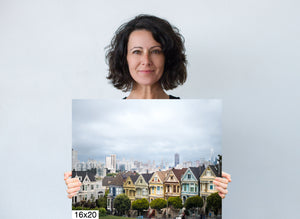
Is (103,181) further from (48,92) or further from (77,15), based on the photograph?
(77,15)

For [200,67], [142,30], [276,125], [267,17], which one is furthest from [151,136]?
[267,17]

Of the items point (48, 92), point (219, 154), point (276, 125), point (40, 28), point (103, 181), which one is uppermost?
point (40, 28)

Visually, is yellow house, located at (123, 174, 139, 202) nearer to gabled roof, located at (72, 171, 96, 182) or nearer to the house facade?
the house facade

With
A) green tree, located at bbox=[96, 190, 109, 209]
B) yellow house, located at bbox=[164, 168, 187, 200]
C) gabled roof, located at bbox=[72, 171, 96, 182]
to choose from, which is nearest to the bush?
green tree, located at bbox=[96, 190, 109, 209]

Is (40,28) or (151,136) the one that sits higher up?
(40,28)

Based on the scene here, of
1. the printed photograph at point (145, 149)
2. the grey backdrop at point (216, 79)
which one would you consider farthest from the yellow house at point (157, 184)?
the grey backdrop at point (216, 79)
